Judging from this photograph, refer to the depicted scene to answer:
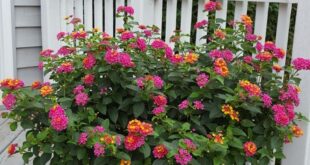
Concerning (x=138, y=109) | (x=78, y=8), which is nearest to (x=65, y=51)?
(x=138, y=109)

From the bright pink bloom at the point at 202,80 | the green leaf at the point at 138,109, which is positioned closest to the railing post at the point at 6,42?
the green leaf at the point at 138,109

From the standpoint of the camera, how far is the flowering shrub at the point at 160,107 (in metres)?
1.27

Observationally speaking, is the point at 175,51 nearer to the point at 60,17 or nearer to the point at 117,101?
the point at 117,101

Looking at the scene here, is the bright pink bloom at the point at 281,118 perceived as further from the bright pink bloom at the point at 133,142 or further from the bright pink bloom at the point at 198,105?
the bright pink bloom at the point at 133,142

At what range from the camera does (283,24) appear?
1724mm

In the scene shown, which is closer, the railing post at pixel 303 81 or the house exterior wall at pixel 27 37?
the railing post at pixel 303 81

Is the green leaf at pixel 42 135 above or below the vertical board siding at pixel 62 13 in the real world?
below

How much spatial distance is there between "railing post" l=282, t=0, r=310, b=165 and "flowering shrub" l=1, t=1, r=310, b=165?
7 centimetres

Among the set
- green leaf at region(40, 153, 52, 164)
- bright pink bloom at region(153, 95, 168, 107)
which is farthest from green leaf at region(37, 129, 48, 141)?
bright pink bloom at region(153, 95, 168, 107)

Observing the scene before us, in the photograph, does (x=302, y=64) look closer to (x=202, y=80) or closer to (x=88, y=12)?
(x=202, y=80)

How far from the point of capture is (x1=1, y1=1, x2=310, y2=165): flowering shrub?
1273mm

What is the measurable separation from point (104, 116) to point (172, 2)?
37.5 inches

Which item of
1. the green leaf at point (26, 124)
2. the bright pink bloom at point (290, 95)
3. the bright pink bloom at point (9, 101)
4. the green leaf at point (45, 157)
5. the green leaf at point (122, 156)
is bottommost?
the green leaf at point (45, 157)

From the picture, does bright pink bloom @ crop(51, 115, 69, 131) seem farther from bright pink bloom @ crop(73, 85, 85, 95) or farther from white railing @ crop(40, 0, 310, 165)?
white railing @ crop(40, 0, 310, 165)
